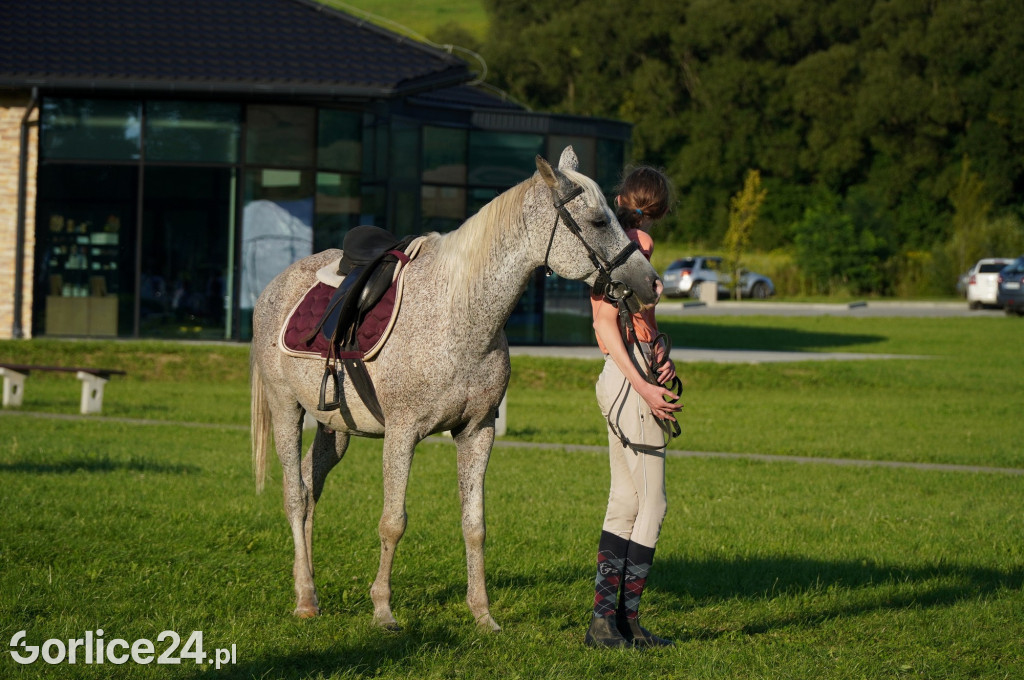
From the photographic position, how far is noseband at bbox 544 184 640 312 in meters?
5.58

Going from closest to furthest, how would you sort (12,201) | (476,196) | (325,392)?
(325,392)
(12,201)
(476,196)

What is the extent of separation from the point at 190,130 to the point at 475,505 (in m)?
18.8

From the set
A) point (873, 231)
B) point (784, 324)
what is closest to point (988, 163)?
point (873, 231)

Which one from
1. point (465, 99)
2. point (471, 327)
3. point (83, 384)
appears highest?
point (465, 99)

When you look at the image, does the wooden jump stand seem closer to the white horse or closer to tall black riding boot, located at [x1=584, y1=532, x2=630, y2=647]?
the white horse

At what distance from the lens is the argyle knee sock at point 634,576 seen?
5.95 metres

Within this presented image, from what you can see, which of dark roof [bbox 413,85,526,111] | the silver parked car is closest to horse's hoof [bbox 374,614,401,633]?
dark roof [bbox 413,85,526,111]

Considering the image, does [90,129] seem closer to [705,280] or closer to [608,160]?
[608,160]

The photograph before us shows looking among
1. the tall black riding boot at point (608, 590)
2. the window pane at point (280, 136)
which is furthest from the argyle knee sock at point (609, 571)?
the window pane at point (280, 136)

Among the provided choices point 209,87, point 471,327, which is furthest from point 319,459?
point 209,87

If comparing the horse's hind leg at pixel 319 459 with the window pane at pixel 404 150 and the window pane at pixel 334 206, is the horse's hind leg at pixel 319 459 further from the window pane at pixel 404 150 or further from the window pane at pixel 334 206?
the window pane at pixel 404 150

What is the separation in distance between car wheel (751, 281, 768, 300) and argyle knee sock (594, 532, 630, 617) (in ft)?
184

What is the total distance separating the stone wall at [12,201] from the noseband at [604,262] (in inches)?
781

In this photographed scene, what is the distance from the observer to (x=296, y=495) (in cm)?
684
